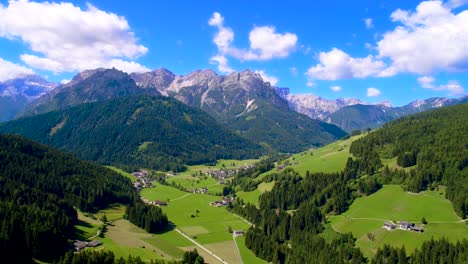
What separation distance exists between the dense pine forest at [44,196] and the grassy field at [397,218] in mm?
71099

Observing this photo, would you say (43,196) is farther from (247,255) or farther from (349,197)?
(349,197)

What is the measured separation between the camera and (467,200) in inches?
5000

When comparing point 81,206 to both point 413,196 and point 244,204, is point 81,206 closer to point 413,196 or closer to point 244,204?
point 244,204

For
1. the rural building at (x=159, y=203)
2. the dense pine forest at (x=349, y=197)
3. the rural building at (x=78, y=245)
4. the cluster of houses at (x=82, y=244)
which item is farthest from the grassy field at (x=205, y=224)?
the rural building at (x=78, y=245)

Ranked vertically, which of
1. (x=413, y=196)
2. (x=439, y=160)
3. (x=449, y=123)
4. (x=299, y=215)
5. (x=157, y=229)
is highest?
(x=449, y=123)

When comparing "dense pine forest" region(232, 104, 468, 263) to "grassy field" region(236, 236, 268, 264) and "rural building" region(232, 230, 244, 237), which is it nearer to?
"grassy field" region(236, 236, 268, 264)

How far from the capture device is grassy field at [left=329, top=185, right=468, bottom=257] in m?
119

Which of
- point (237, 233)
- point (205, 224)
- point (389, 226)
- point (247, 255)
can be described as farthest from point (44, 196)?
point (389, 226)

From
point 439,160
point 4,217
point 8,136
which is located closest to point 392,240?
point 439,160

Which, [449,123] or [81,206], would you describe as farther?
[449,123]

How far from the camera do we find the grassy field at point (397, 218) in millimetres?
118750

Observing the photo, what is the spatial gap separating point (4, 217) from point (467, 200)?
135235 millimetres

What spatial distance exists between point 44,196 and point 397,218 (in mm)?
119627

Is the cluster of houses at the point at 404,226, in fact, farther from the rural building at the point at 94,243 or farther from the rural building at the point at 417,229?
the rural building at the point at 94,243
